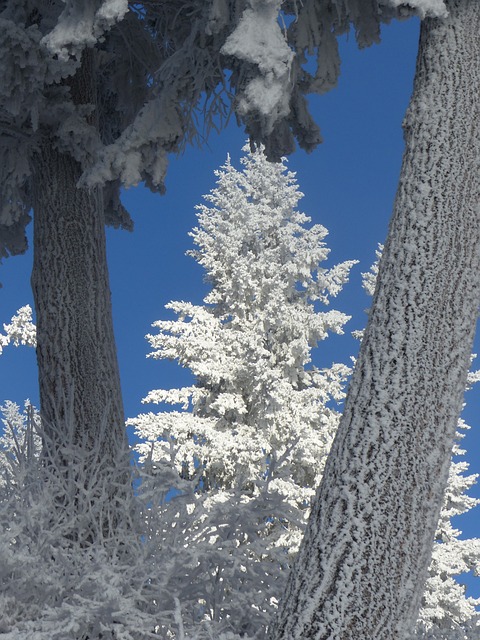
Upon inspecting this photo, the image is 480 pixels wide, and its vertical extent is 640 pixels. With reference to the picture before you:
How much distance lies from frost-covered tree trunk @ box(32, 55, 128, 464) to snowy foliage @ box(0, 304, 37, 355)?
10.4 m

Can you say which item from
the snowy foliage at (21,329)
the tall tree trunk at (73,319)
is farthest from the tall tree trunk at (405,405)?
the snowy foliage at (21,329)

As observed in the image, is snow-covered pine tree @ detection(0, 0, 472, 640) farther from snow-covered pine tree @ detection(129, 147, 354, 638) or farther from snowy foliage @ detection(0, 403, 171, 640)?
snow-covered pine tree @ detection(129, 147, 354, 638)

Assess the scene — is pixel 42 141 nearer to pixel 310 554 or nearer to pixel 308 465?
pixel 310 554

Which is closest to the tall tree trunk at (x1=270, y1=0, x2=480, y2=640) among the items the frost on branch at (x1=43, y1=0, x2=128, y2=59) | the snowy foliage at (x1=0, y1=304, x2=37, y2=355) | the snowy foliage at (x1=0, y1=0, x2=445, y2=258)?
the snowy foliage at (x1=0, y1=0, x2=445, y2=258)

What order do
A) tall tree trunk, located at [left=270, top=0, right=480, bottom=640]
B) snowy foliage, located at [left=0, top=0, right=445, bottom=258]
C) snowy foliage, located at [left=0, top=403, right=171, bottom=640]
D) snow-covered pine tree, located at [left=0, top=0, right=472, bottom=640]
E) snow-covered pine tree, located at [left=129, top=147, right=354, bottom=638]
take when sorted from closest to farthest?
tall tree trunk, located at [left=270, top=0, right=480, bottom=640] → snow-covered pine tree, located at [left=0, top=0, right=472, bottom=640] → snowy foliage, located at [left=0, top=403, right=171, bottom=640] → snowy foliage, located at [left=0, top=0, right=445, bottom=258] → snow-covered pine tree, located at [left=129, top=147, right=354, bottom=638]

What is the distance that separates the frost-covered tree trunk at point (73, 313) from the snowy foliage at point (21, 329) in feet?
34.2

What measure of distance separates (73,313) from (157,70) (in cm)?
234

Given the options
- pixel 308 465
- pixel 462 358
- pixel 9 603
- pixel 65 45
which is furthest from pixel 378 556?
pixel 308 465

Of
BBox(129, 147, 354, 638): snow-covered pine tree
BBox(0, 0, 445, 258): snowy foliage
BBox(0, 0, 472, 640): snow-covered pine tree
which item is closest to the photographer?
BBox(0, 0, 472, 640): snow-covered pine tree

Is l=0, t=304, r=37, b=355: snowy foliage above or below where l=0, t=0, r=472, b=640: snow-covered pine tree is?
above

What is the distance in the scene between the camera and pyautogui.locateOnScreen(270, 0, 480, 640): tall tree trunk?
384cm

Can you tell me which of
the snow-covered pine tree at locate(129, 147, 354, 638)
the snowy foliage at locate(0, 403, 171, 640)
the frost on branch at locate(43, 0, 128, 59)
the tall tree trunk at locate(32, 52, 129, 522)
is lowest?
the snowy foliage at locate(0, 403, 171, 640)

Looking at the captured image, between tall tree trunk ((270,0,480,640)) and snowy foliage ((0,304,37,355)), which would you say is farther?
snowy foliage ((0,304,37,355))

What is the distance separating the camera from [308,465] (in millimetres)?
14930
